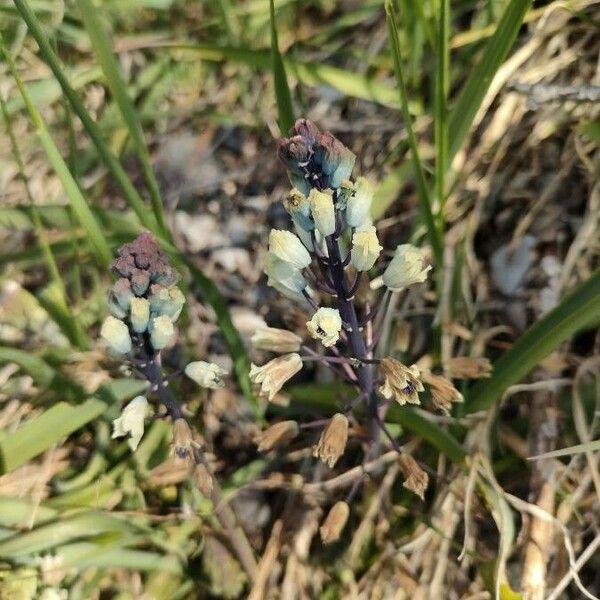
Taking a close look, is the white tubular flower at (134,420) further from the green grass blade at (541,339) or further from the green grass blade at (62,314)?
the green grass blade at (541,339)

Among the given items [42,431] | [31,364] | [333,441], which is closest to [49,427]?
[42,431]

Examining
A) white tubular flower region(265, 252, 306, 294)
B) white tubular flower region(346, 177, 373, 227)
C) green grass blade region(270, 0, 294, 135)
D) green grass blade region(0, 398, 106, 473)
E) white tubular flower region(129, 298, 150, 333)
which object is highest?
green grass blade region(270, 0, 294, 135)

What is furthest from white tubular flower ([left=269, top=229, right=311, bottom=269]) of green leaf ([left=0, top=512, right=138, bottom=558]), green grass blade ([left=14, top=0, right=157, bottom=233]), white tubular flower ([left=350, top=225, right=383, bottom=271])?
green leaf ([left=0, top=512, right=138, bottom=558])

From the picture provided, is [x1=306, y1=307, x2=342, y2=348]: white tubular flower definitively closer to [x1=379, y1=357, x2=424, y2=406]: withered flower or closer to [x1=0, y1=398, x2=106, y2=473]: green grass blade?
[x1=379, y1=357, x2=424, y2=406]: withered flower

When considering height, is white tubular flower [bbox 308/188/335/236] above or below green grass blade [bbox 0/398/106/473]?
above

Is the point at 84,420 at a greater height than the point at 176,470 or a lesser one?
greater

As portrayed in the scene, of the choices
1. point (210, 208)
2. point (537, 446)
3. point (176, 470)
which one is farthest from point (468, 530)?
point (210, 208)

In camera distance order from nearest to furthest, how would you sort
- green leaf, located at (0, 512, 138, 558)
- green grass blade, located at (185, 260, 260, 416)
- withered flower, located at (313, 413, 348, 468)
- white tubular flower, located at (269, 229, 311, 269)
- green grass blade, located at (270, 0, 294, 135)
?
white tubular flower, located at (269, 229, 311, 269) → withered flower, located at (313, 413, 348, 468) → green grass blade, located at (270, 0, 294, 135) → green leaf, located at (0, 512, 138, 558) → green grass blade, located at (185, 260, 260, 416)

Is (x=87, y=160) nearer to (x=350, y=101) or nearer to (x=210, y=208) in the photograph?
(x=210, y=208)
